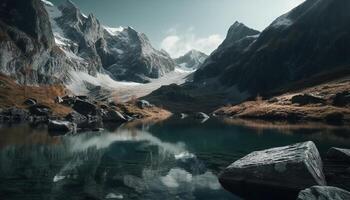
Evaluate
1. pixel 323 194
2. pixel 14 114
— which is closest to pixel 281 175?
pixel 323 194

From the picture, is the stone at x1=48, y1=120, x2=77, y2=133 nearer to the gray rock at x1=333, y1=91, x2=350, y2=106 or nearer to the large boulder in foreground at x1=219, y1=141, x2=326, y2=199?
the large boulder in foreground at x1=219, y1=141, x2=326, y2=199

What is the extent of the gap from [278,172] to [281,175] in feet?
1.48

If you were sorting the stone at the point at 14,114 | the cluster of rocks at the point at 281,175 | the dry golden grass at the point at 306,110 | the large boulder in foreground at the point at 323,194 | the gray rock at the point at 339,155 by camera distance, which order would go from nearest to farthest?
1. the large boulder in foreground at the point at 323,194
2. the cluster of rocks at the point at 281,175
3. the gray rock at the point at 339,155
4. the dry golden grass at the point at 306,110
5. the stone at the point at 14,114

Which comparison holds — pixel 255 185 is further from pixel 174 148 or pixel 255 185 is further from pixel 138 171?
pixel 174 148

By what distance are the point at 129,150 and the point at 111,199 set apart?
3498 centimetres

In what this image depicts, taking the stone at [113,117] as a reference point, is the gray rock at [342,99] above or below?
above

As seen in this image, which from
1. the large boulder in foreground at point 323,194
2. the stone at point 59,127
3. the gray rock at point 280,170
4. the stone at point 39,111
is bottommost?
the large boulder in foreground at point 323,194

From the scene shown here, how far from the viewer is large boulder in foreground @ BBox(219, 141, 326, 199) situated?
30.7 m

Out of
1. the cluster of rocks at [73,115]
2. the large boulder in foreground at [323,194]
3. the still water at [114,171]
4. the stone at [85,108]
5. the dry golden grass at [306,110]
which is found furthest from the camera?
the stone at [85,108]

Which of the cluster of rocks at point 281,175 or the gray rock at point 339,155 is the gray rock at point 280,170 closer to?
the cluster of rocks at point 281,175

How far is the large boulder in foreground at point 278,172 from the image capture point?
30719 millimetres

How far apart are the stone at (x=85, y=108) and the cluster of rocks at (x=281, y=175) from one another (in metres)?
153

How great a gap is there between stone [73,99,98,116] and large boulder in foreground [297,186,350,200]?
6485 inches

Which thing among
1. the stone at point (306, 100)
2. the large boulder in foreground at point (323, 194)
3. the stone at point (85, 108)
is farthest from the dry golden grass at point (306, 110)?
the large boulder in foreground at point (323, 194)
